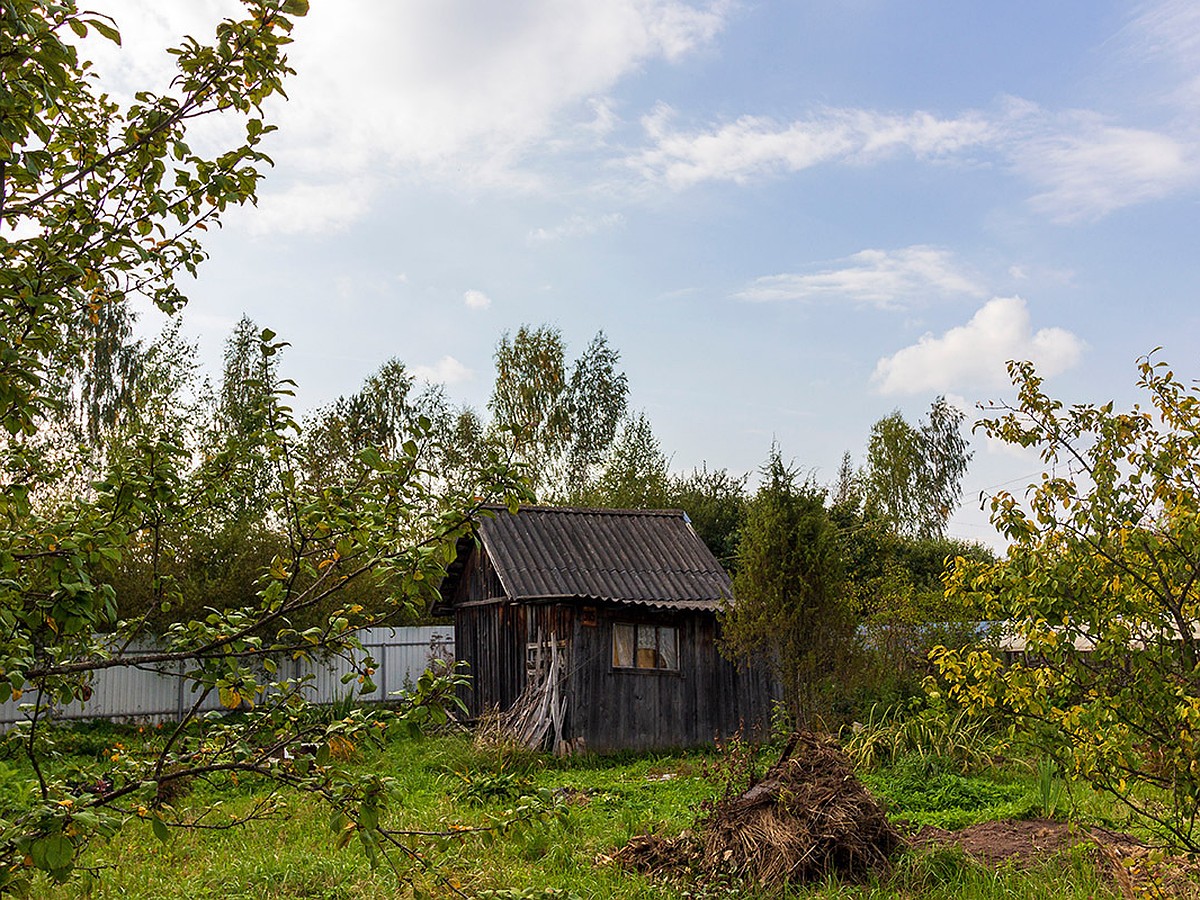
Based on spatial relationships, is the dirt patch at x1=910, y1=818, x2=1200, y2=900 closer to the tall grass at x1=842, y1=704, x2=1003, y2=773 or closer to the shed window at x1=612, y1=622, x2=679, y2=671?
the tall grass at x1=842, y1=704, x2=1003, y2=773

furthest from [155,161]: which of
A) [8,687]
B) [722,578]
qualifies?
[722,578]

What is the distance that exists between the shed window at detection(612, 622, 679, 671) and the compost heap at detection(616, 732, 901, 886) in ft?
26.1

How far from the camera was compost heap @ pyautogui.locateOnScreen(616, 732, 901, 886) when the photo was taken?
7.69 meters

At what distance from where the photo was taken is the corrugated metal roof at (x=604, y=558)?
54.5 feet

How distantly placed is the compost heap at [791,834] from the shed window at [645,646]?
7.96 m

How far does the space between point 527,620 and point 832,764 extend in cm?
931

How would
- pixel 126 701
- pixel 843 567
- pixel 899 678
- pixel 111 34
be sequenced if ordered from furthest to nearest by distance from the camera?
pixel 126 701 < pixel 899 678 < pixel 843 567 < pixel 111 34

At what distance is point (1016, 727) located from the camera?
18.3 feet

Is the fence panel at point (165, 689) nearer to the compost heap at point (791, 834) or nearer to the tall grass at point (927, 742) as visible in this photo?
the tall grass at point (927, 742)

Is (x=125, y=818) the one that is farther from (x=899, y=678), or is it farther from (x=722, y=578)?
(x=722, y=578)

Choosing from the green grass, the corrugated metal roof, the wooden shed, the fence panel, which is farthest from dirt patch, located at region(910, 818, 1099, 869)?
the fence panel

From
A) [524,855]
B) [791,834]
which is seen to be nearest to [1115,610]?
[791,834]

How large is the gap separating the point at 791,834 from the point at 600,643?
865cm

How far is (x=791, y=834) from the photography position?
7.79 meters
